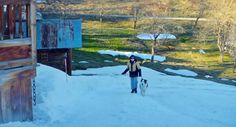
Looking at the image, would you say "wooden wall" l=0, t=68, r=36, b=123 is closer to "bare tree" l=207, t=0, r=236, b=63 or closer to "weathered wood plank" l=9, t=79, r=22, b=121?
"weathered wood plank" l=9, t=79, r=22, b=121

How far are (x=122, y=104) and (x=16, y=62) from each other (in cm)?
532

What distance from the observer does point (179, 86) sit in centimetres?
1998

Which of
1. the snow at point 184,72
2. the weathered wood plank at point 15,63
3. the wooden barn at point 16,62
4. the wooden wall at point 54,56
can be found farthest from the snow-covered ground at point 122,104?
the snow at point 184,72

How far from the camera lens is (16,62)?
36.1ft

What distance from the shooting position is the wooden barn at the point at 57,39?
22.2m

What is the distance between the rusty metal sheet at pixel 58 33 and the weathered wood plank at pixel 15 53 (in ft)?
34.9

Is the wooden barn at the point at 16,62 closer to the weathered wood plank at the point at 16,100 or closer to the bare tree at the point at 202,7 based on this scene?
the weathered wood plank at the point at 16,100

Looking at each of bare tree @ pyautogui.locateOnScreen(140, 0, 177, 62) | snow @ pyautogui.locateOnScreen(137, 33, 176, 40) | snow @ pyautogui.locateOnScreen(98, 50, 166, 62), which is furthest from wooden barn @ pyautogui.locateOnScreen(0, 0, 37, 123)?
snow @ pyautogui.locateOnScreen(137, 33, 176, 40)

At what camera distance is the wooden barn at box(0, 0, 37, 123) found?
10.6 metres

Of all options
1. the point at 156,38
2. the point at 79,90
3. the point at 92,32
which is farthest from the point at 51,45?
the point at 92,32

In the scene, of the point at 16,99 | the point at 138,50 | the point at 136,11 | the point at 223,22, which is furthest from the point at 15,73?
the point at 136,11

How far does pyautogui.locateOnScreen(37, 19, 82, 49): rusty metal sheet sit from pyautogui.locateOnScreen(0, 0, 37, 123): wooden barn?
1055cm

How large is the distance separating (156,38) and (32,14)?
3228cm

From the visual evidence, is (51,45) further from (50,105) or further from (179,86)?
(50,105)
